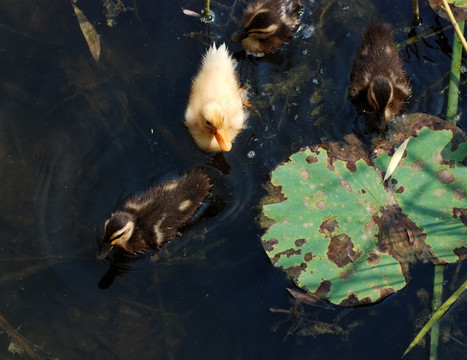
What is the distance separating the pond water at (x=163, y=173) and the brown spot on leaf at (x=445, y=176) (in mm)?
512

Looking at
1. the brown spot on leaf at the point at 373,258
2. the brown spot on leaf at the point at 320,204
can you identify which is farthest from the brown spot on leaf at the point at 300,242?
the brown spot on leaf at the point at 373,258

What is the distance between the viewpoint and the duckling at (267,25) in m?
4.55

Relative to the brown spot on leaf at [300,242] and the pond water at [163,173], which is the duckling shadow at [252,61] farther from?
the brown spot on leaf at [300,242]

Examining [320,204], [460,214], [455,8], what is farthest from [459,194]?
[455,8]

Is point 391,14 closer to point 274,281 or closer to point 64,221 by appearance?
point 274,281

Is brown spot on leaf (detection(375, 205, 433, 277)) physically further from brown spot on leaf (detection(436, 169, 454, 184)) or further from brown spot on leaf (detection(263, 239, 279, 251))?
brown spot on leaf (detection(263, 239, 279, 251))

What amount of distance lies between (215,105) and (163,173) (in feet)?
1.81

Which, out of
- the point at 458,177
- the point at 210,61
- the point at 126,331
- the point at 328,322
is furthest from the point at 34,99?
the point at 458,177

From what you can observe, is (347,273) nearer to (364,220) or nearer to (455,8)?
(364,220)

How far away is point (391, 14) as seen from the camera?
4934 mm

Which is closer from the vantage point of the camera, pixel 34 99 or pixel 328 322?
pixel 328 322

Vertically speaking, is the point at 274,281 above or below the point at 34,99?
below

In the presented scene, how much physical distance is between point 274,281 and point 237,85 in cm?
136

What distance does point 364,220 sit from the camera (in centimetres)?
388
